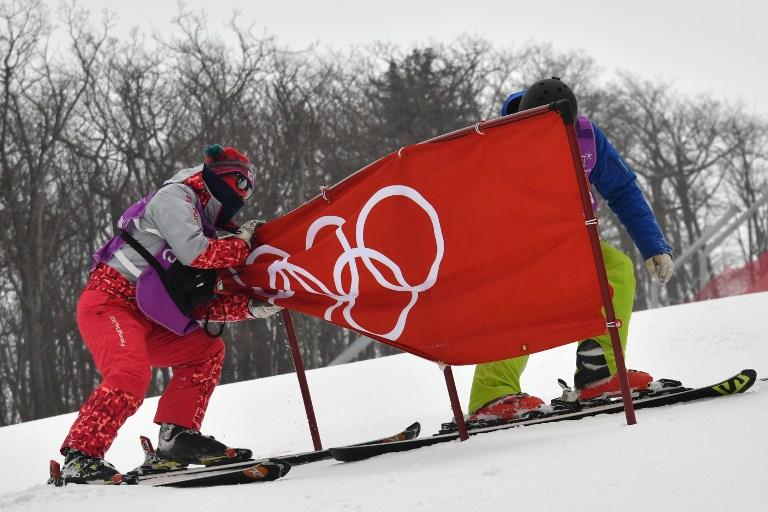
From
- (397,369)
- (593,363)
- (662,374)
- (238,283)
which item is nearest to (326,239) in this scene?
(238,283)

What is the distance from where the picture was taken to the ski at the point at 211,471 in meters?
3.13

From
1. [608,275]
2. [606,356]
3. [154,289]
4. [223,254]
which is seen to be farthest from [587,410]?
[154,289]

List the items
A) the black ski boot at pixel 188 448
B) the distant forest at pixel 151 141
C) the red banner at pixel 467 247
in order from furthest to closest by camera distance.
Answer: the distant forest at pixel 151 141, the black ski boot at pixel 188 448, the red banner at pixel 467 247

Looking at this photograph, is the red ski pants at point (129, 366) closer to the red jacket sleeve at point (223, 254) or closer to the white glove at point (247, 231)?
the red jacket sleeve at point (223, 254)

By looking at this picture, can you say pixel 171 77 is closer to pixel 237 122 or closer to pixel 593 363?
pixel 237 122

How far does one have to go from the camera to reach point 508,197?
11.0 feet

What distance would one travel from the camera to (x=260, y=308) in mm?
4219

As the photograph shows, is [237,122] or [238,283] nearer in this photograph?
[238,283]

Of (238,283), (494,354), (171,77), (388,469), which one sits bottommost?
(388,469)

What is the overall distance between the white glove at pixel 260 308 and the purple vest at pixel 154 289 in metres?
0.32

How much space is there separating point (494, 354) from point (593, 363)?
78cm

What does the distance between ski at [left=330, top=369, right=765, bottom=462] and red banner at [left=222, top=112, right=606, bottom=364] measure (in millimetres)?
388

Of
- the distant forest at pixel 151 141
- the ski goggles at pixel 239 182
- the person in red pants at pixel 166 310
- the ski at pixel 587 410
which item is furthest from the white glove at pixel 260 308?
the distant forest at pixel 151 141

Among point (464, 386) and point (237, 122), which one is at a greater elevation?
point (237, 122)
